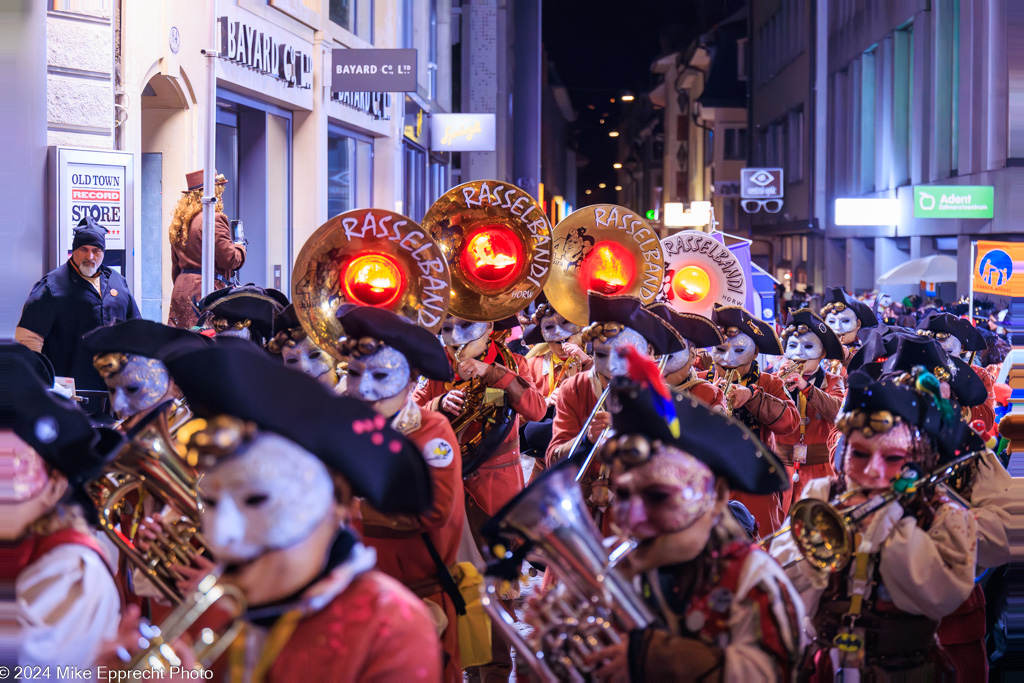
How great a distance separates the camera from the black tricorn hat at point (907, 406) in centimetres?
358

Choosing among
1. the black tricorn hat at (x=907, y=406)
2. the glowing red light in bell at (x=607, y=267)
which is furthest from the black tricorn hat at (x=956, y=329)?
the black tricorn hat at (x=907, y=406)

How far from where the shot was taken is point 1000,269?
1211 centimetres

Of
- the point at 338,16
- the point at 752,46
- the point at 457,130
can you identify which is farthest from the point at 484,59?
the point at 752,46

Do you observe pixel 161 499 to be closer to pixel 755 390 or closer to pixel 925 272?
pixel 755 390

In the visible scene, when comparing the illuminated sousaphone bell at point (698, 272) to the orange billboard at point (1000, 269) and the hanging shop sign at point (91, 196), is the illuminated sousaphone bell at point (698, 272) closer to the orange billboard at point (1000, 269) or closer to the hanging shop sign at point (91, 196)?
the orange billboard at point (1000, 269)

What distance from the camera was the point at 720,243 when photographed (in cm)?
920

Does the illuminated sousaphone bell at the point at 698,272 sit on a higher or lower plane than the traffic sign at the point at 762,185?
lower

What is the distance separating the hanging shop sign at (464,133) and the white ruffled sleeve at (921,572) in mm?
19066

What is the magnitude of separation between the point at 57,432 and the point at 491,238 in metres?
3.54

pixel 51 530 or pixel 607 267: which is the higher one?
pixel 607 267

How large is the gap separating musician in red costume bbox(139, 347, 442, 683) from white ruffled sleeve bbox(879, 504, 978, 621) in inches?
65.5

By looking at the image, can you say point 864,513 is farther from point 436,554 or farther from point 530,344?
point 530,344

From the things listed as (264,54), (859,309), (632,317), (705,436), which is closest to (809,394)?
(859,309)

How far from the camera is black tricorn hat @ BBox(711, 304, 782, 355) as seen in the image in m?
7.82
